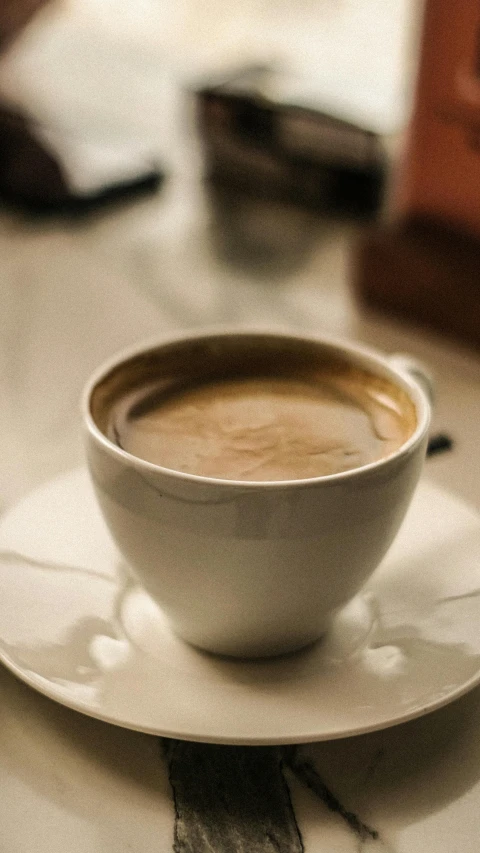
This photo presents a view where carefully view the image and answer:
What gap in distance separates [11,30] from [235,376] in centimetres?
67

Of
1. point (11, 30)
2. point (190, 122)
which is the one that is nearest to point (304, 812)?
point (190, 122)

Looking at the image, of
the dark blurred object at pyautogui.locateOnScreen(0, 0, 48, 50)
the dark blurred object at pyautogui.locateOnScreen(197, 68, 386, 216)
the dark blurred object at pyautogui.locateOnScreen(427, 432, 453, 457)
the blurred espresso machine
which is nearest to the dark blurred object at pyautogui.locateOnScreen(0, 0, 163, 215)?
the dark blurred object at pyautogui.locateOnScreen(0, 0, 48, 50)

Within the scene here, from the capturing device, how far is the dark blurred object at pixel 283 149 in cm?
87

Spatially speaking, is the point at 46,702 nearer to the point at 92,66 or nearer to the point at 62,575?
the point at 62,575

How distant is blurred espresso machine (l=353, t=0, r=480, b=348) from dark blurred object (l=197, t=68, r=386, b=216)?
0.12 meters

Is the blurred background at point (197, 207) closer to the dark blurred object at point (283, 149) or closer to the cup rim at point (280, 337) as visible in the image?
the dark blurred object at point (283, 149)

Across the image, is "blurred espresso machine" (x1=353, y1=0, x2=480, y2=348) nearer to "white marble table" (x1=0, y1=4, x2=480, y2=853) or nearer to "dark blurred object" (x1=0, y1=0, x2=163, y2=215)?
"white marble table" (x1=0, y1=4, x2=480, y2=853)

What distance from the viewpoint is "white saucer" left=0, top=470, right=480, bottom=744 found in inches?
13.9

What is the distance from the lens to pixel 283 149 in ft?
2.95

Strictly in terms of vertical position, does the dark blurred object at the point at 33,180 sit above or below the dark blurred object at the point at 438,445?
above

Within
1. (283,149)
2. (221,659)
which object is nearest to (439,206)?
(283,149)

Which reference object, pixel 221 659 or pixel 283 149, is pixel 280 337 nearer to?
pixel 221 659

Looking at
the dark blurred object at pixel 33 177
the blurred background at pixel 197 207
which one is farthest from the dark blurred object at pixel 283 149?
the dark blurred object at pixel 33 177

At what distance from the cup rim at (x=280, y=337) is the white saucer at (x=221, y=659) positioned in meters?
0.07
